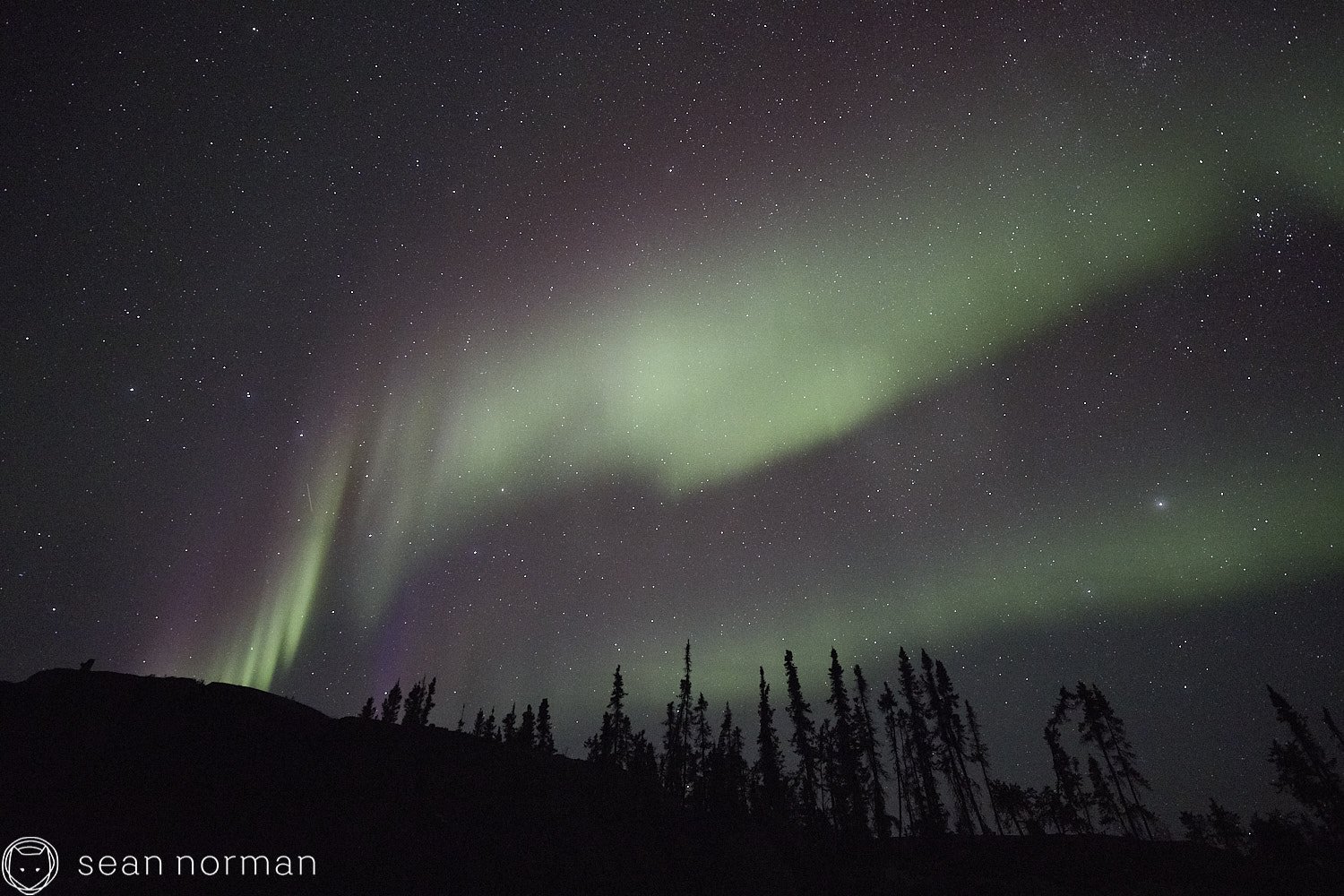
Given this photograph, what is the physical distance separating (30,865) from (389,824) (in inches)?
623

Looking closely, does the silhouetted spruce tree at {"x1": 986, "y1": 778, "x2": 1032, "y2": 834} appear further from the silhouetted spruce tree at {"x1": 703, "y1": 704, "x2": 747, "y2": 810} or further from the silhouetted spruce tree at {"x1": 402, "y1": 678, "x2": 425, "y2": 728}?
the silhouetted spruce tree at {"x1": 402, "y1": 678, "x2": 425, "y2": 728}

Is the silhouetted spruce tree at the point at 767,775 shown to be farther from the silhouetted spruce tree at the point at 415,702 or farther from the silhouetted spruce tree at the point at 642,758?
the silhouetted spruce tree at the point at 415,702

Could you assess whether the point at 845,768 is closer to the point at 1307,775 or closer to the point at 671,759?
the point at 671,759

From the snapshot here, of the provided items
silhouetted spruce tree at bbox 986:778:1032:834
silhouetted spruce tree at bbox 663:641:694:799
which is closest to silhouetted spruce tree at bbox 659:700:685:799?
silhouetted spruce tree at bbox 663:641:694:799

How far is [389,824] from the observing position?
3562 centimetres

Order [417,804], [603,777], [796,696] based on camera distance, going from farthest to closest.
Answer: [796,696]
[603,777]
[417,804]

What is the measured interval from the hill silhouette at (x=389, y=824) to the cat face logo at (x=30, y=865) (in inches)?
20.9

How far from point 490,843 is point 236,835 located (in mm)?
14061

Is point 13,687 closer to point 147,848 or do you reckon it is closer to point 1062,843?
point 147,848

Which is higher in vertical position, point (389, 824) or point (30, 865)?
point (389, 824)

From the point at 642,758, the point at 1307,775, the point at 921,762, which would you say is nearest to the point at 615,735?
the point at 642,758

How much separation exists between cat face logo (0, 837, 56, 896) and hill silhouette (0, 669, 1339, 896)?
0.53 meters

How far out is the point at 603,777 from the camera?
166 feet

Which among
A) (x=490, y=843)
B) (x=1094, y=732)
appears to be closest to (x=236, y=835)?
(x=490, y=843)
